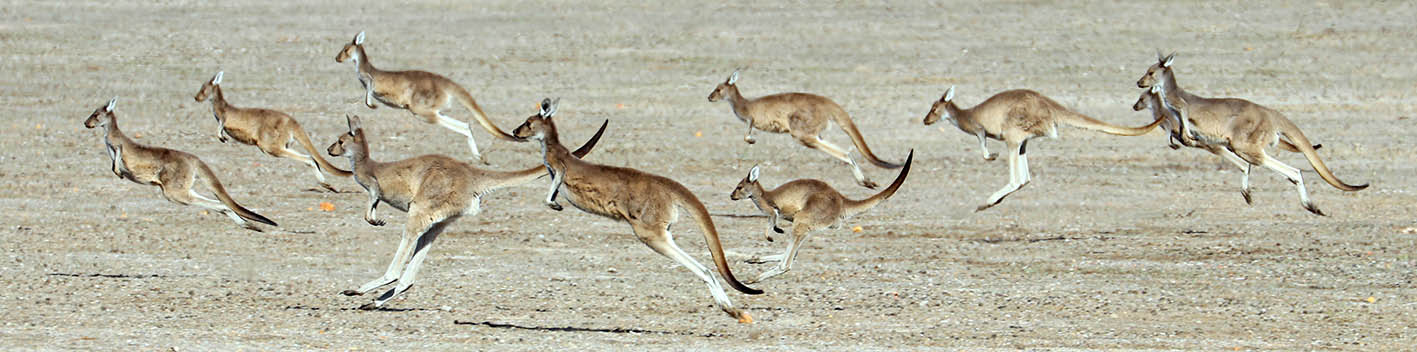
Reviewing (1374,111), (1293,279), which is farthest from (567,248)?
(1374,111)

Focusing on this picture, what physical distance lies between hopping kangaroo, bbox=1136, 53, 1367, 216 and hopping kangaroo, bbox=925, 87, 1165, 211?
1.64 ft

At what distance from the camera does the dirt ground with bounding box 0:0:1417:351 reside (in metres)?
11.8

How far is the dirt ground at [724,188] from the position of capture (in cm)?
1181

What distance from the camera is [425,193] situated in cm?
1120

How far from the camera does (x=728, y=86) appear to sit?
1662 centimetres

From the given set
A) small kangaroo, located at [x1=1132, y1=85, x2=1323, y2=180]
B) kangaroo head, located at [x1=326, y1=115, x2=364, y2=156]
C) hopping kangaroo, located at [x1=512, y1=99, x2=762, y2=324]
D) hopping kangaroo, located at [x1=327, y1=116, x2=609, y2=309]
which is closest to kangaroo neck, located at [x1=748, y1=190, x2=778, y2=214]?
hopping kangaroo, located at [x1=327, y1=116, x2=609, y2=309]

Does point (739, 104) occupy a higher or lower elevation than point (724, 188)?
higher

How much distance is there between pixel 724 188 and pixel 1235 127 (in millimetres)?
4853

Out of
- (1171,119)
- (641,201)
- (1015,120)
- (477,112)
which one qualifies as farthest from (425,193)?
(477,112)

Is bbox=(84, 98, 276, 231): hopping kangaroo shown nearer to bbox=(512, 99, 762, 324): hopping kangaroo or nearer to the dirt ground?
the dirt ground

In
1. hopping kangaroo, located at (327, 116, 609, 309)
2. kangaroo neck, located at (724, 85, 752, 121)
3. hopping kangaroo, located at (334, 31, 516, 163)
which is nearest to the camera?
hopping kangaroo, located at (327, 116, 609, 309)

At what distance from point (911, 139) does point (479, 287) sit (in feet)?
26.5

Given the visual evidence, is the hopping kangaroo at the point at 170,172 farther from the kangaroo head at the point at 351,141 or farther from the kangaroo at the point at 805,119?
the kangaroo at the point at 805,119

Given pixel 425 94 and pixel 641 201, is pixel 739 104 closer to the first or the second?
pixel 425 94
